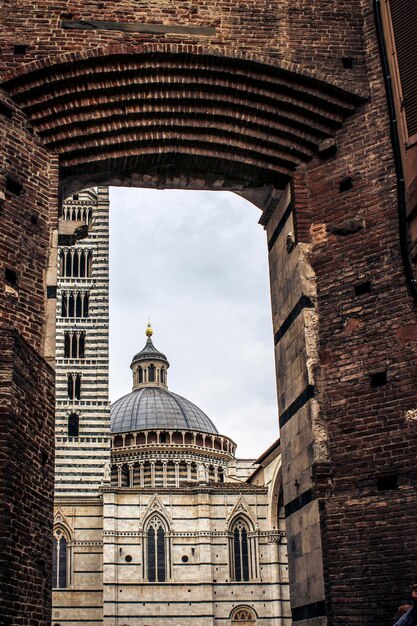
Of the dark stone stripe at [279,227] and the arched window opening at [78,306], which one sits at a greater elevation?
the arched window opening at [78,306]

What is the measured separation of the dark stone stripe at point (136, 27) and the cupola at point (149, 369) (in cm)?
5749

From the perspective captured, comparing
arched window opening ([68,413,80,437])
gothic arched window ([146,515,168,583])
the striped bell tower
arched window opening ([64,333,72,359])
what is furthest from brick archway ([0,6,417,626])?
arched window opening ([64,333,72,359])

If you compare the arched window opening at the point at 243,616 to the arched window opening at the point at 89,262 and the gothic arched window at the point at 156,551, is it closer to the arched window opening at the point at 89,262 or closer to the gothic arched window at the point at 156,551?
the gothic arched window at the point at 156,551

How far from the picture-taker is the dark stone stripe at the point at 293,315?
10.7 metres

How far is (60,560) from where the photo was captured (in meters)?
41.7

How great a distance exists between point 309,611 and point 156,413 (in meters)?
52.4

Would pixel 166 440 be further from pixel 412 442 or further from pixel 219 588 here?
pixel 412 442

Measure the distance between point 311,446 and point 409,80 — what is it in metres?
4.48

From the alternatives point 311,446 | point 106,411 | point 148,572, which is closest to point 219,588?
point 148,572

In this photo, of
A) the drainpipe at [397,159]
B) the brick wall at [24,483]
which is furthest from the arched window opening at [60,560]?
the drainpipe at [397,159]

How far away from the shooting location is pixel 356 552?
934cm

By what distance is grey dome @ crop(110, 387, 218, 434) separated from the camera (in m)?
61.2

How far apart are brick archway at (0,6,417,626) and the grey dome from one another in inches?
1953

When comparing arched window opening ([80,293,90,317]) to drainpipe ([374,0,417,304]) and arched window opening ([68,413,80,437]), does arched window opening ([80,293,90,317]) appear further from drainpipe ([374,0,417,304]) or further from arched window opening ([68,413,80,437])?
drainpipe ([374,0,417,304])
